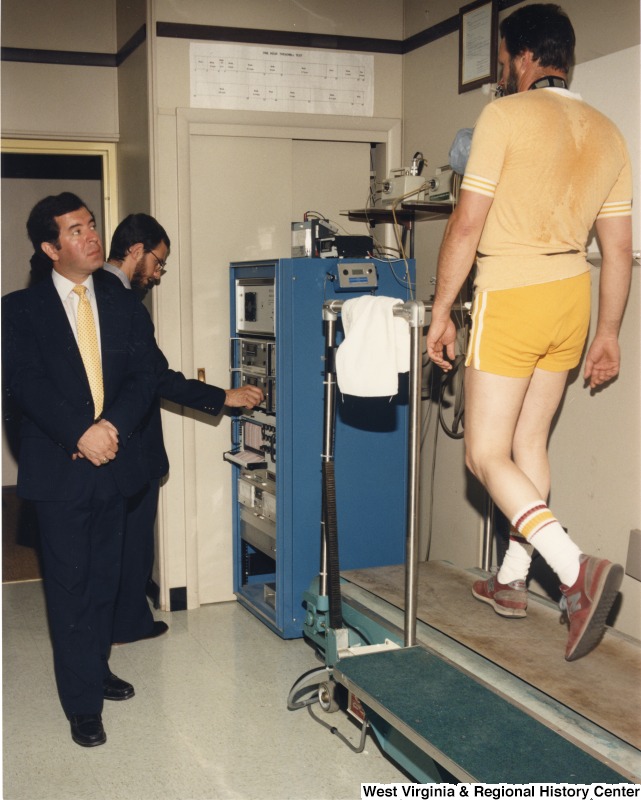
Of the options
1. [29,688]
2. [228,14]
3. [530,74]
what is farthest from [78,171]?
[530,74]

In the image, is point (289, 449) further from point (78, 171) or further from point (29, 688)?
point (78, 171)

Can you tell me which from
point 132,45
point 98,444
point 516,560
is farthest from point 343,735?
point 132,45

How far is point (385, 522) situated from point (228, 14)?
7.87 ft

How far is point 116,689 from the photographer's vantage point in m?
3.38

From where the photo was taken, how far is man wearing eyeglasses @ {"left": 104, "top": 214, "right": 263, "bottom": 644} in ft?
12.6

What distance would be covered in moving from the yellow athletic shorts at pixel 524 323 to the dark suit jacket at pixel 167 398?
4.88 feet

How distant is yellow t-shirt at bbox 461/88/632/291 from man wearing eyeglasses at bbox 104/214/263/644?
1566 mm

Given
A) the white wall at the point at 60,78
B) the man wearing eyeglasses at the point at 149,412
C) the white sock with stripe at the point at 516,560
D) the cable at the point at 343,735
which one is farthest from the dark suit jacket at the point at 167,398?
the white wall at the point at 60,78

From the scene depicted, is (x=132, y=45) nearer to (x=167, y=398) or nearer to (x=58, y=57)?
(x=58, y=57)

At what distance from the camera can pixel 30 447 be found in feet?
9.83

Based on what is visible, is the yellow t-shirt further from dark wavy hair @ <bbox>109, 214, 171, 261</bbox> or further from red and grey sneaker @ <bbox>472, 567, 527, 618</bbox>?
dark wavy hair @ <bbox>109, 214, 171, 261</bbox>

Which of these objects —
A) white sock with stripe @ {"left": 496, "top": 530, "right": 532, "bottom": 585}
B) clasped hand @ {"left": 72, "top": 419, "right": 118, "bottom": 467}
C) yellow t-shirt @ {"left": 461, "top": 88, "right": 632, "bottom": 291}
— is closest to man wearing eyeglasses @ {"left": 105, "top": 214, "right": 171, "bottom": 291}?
clasped hand @ {"left": 72, "top": 419, "right": 118, "bottom": 467}

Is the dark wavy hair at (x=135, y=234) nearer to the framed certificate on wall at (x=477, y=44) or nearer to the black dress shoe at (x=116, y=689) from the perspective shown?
the framed certificate on wall at (x=477, y=44)

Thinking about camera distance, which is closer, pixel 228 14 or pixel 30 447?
pixel 30 447
